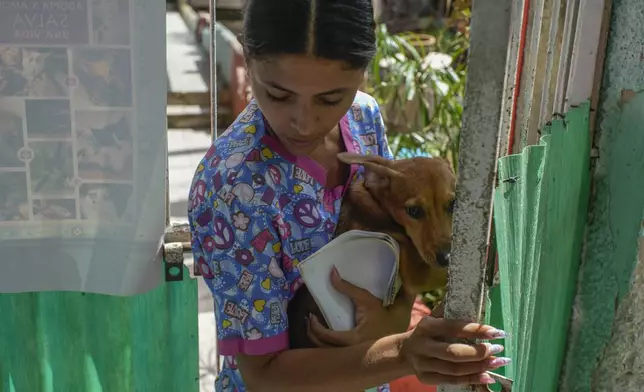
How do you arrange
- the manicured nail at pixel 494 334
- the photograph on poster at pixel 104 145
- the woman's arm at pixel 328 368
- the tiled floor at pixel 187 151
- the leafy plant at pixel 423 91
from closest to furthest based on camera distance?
the manicured nail at pixel 494 334, the woman's arm at pixel 328 368, the photograph on poster at pixel 104 145, the leafy plant at pixel 423 91, the tiled floor at pixel 187 151

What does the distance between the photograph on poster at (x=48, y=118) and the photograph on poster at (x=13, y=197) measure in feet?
0.38

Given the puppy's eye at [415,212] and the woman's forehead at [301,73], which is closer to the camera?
the woman's forehead at [301,73]

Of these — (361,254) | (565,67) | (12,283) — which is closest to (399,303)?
(361,254)

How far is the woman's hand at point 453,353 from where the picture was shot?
3.53ft

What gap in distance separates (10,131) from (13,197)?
17 cm

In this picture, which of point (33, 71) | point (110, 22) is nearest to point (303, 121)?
point (110, 22)

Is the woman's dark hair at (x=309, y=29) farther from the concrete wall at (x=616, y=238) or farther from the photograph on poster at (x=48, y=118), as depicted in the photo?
the photograph on poster at (x=48, y=118)

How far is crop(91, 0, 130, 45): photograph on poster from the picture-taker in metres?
1.81

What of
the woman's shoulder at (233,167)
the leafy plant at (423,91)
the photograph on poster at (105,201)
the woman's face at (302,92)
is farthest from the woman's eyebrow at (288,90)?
the leafy plant at (423,91)

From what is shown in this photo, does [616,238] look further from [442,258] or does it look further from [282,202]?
[282,202]

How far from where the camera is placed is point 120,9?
1823 mm

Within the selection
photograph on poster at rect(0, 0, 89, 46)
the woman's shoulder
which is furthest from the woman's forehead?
photograph on poster at rect(0, 0, 89, 46)

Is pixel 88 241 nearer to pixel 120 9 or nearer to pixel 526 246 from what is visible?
pixel 120 9

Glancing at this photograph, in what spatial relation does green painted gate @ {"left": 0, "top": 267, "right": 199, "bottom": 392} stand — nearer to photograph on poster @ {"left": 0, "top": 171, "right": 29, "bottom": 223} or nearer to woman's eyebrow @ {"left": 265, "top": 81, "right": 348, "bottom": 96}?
photograph on poster @ {"left": 0, "top": 171, "right": 29, "bottom": 223}
